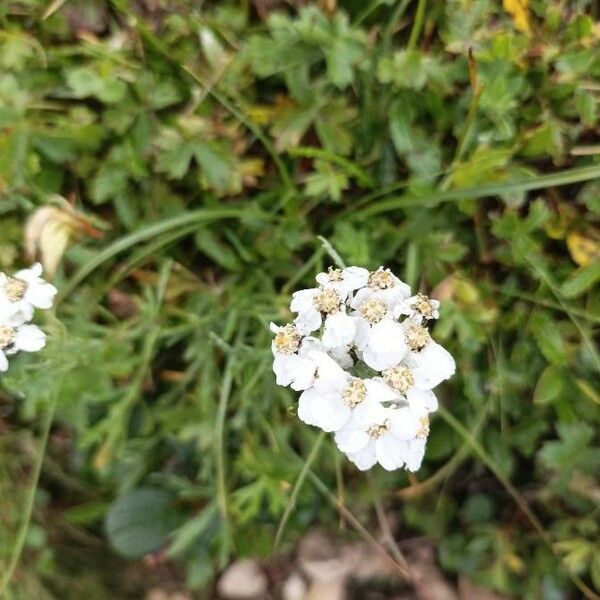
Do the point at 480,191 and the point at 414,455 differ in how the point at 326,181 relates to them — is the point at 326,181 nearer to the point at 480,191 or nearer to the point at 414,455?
the point at 480,191

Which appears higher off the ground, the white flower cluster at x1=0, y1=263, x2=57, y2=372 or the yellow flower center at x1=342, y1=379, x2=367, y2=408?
the yellow flower center at x1=342, y1=379, x2=367, y2=408

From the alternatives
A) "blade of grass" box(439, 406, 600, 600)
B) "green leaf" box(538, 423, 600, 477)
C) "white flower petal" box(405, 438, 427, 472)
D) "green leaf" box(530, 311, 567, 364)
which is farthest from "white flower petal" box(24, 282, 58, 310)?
"green leaf" box(538, 423, 600, 477)

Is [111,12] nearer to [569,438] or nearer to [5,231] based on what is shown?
[5,231]

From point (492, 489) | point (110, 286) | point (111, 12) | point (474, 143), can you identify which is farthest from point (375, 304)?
point (111, 12)

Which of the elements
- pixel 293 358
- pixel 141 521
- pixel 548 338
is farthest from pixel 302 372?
pixel 141 521

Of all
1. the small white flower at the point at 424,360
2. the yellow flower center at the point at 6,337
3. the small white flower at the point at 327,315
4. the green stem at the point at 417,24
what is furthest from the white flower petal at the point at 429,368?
the green stem at the point at 417,24

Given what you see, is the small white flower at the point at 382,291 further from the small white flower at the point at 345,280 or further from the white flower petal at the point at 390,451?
the white flower petal at the point at 390,451

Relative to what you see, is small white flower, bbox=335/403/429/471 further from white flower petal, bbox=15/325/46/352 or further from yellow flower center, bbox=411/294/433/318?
white flower petal, bbox=15/325/46/352

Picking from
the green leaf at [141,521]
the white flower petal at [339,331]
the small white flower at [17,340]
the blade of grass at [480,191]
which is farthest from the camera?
the green leaf at [141,521]
